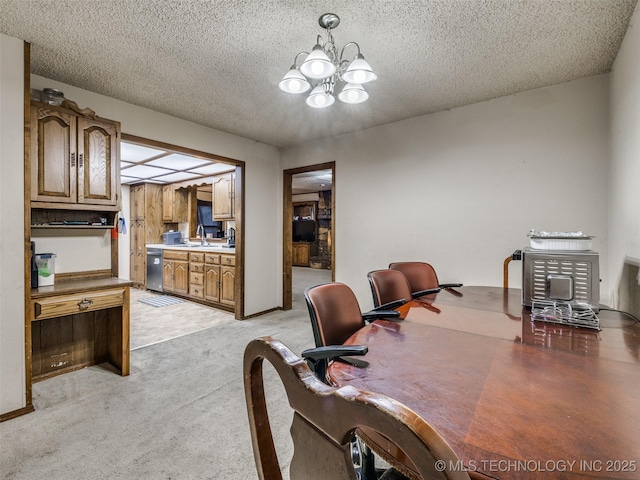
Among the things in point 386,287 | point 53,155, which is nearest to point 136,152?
point 53,155

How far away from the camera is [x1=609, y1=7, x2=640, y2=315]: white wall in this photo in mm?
1830

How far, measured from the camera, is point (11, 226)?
6.64 feet

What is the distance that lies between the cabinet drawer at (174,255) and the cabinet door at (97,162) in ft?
9.16

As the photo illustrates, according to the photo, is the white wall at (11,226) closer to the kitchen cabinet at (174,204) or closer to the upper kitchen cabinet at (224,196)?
the upper kitchen cabinet at (224,196)

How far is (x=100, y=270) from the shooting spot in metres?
2.95

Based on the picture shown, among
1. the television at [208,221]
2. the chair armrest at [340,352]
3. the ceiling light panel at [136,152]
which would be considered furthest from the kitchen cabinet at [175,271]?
the chair armrest at [340,352]

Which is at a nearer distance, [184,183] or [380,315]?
[380,315]

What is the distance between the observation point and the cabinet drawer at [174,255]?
5.38 metres

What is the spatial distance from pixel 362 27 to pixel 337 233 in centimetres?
261

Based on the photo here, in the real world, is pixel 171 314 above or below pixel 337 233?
below

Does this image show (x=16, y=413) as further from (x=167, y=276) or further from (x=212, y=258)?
(x=167, y=276)

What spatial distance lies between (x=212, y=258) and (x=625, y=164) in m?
4.83

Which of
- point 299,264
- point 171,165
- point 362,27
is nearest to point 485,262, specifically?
point 362,27

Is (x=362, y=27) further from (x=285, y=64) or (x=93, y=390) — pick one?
(x=93, y=390)
